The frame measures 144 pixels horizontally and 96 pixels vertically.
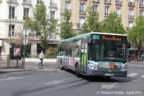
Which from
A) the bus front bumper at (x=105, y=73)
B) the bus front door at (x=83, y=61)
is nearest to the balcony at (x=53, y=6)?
the bus front door at (x=83, y=61)

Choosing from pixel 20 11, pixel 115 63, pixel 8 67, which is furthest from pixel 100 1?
pixel 115 63

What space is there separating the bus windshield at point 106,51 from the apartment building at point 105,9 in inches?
1292

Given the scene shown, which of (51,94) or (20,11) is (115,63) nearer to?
(51,94)

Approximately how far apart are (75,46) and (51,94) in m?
7.52

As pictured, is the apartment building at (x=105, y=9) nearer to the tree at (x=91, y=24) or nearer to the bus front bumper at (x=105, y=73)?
the tree at (x=91, y=24)

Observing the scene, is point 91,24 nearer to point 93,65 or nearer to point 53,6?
point 53,6

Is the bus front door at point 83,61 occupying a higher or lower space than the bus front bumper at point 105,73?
higher

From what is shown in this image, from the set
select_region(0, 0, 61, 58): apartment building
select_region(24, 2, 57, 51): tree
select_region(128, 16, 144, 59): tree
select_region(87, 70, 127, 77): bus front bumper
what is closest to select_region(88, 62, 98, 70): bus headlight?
select_region(87, 70, 127, 77): bus front bumper

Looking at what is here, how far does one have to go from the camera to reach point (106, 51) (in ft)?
40.9

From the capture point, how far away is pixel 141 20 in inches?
1818

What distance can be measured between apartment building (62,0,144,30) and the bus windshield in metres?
32.8

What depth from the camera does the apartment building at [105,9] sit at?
45.8 metres

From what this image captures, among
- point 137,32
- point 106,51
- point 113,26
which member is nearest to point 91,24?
point 113,26

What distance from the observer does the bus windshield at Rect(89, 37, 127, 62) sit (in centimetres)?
1244
